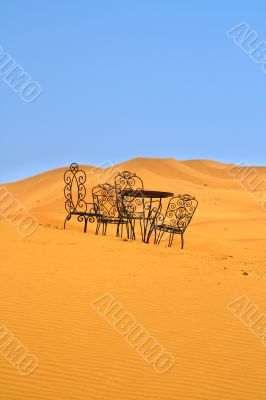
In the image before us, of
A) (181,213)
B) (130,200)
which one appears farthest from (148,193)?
(181,213)

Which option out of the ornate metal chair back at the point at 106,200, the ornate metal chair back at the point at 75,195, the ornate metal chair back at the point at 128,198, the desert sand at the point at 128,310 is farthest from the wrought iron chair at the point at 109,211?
the desert sand at the point at 128,310

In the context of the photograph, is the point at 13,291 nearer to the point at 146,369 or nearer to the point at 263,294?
the point at 146,369

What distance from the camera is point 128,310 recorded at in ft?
23.1

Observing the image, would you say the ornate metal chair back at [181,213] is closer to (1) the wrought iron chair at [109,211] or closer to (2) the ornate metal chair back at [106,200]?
(1) the wrought iron chair at [109,211]

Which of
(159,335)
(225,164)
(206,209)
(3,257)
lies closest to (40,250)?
(3,257)

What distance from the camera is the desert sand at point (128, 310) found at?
201 inches

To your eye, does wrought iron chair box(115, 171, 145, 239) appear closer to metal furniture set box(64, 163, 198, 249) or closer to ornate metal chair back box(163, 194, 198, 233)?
metal furniture set box(64, 163, 198, 249)

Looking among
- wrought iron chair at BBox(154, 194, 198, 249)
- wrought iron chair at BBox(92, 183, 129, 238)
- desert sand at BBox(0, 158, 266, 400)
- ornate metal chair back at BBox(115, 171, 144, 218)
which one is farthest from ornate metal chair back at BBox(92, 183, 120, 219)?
desert sand at BBox(0, 158, 266, 400)

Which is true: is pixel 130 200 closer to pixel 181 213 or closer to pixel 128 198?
pixel 128 198

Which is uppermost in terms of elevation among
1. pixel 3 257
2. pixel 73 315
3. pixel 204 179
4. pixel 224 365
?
pixel 204 179

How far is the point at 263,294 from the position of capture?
877 cm

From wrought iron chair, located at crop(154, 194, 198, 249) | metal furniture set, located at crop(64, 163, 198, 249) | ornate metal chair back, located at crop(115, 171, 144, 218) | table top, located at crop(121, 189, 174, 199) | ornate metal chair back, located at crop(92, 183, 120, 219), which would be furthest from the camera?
ornate metal chair back, located at crop(92, 183, 120, 219)

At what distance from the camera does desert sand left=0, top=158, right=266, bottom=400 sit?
5109mm

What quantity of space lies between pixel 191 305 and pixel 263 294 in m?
1.56
